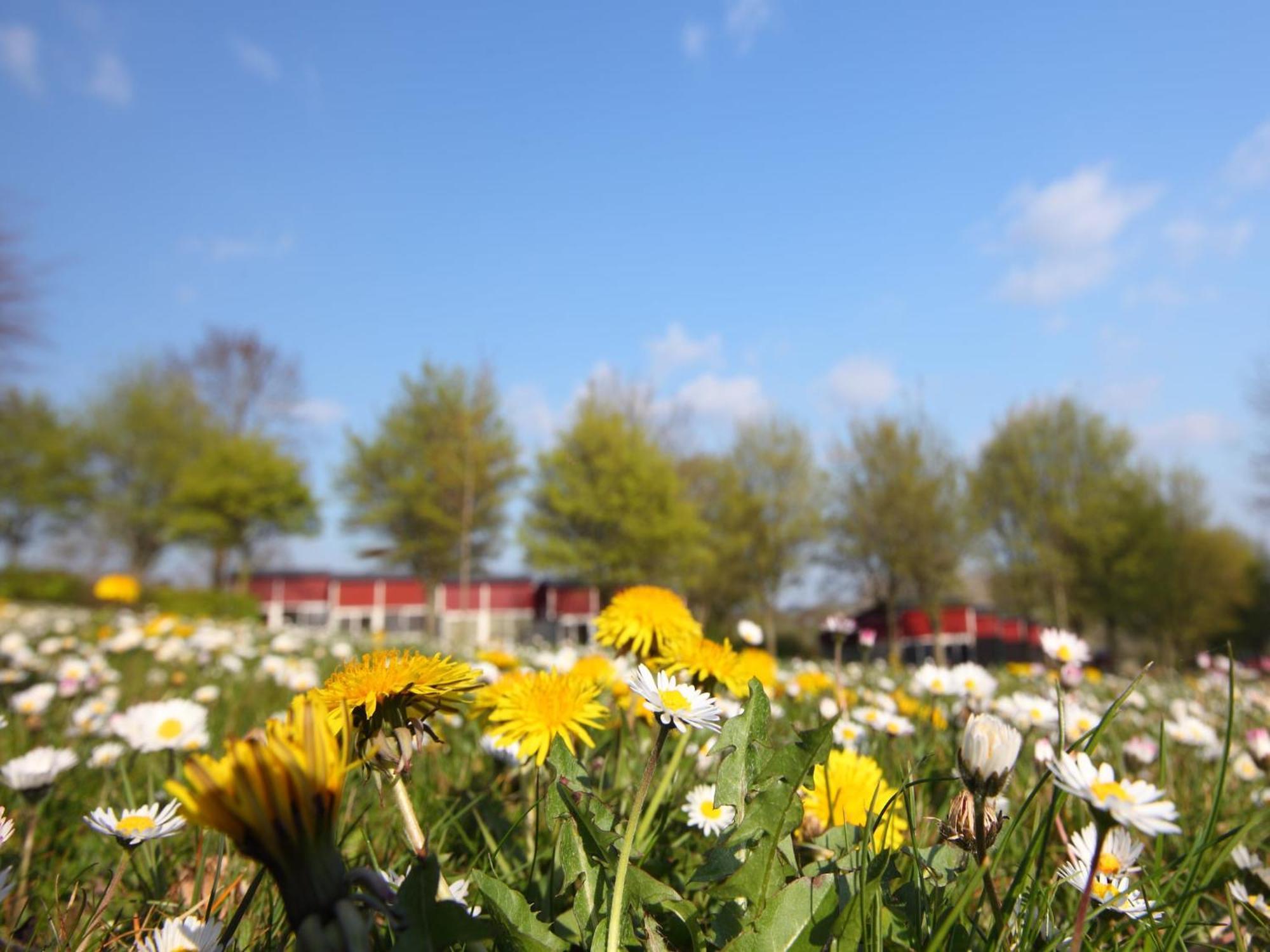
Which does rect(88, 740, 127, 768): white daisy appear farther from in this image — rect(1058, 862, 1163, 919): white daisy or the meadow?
rect(1058, 862, 1163, 919): white daisy

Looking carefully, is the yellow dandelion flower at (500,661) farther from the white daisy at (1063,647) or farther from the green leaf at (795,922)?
the green leaf at (795,922)

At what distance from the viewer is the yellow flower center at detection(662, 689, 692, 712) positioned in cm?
94

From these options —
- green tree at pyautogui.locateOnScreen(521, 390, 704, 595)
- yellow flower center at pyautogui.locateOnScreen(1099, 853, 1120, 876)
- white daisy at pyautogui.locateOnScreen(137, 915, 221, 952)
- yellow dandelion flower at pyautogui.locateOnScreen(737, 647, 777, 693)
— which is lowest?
white daisy at pyautogui.locateOnScreen(137, 915, 221, 952)

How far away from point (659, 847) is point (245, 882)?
2.47 ft

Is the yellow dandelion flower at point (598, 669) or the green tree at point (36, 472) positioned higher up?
the green tree at point (36, 472)

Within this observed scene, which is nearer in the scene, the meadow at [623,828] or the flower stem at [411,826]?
the meadow at [623,828]

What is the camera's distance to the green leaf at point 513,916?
0.79 metres

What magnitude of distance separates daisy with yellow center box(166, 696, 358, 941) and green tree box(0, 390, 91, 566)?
3422cm

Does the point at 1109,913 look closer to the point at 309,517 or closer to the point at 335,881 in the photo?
the point at 335,881

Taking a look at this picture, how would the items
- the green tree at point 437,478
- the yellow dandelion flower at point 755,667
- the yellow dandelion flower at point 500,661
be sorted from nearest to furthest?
the yellow dandelion flower at point 755,667
the yellow dandelion flower at point 500,661
the green tree at point 437,478

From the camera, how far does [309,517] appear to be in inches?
1188

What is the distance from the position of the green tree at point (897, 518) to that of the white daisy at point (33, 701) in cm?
2166

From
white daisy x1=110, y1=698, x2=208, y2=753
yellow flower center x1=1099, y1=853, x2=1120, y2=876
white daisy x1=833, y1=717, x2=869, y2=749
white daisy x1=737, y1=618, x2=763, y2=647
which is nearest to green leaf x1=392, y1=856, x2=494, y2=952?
yellow flower center x1=1099, y1=853, x2=1120, y2=876

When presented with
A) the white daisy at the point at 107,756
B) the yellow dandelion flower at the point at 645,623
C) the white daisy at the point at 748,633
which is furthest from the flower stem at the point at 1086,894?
the white daisy at the point at 107,756
